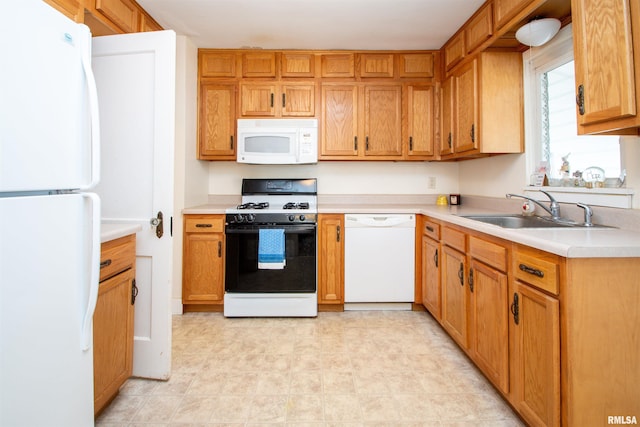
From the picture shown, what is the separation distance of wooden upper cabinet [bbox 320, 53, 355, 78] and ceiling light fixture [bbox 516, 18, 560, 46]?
4.83 feet

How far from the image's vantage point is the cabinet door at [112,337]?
1466 millimetres

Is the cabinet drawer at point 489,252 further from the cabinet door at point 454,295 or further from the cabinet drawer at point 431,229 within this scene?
the cabinet drawer at point 431,229

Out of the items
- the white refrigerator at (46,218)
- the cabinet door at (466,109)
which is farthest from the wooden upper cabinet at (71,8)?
the cabinet door at (466,109)

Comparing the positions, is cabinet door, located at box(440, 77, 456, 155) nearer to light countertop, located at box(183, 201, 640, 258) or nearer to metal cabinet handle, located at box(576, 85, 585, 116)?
light countertop, located at box(183, 201, 640, 258)

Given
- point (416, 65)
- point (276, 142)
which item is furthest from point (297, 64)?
point (416, 65)

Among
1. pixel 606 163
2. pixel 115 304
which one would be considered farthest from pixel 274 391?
pixel 606 163

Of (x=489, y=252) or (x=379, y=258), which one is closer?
(x=489, y=252)

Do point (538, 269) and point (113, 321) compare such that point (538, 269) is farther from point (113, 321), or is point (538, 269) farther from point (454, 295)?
point (113, 321)

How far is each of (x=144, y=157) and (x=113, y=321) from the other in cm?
84

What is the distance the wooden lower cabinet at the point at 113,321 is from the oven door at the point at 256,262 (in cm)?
104

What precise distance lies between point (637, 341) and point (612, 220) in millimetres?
690

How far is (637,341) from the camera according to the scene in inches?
46.5

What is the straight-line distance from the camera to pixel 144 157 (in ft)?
5.93

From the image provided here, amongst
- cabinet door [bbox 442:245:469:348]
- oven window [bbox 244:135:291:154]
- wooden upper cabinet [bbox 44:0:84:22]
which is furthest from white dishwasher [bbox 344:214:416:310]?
wooden upper cabinet [bbox 44:0:84:22]
